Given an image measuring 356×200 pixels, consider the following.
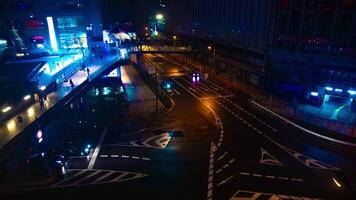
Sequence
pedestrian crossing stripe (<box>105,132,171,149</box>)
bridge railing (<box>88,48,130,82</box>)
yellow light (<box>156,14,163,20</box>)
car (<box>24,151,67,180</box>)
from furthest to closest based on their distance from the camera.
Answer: yellow light (<box>156,14,163,20</box>) → bridge railing (<box>88,48,130,82</box>) → pedestrian crossing stripe (<box>105,132,171,149</box>) → car (<box>24,151,67,180</box>)

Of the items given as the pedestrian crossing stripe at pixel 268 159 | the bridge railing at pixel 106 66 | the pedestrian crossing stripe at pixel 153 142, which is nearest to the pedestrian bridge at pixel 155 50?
the bridge railing at pixel 106 66

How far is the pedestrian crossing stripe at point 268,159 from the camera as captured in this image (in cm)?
2302

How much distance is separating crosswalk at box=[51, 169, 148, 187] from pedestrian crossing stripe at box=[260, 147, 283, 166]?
11132 millimetres

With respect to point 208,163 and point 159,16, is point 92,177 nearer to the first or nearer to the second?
point 208,163

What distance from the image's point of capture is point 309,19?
1480 inches

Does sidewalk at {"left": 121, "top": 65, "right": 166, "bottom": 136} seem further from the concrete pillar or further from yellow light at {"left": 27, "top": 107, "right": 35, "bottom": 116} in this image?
the concrete pillar

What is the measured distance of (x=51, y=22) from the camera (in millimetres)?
65375

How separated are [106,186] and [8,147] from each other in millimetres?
8064

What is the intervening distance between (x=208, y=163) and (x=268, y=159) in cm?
Result: 581

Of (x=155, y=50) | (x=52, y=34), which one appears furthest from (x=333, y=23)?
(x=52, y=34)

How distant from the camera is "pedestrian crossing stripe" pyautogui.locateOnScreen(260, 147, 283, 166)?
2302 cm

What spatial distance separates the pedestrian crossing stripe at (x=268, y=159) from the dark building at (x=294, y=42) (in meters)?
18.0

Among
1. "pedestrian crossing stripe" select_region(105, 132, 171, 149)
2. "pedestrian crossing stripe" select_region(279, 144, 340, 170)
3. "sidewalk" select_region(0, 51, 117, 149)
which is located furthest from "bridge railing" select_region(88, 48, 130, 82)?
"pedestrian crossing stripe" select_region(279, 144, 340, 170)

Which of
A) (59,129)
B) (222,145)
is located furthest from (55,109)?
(222,145)
